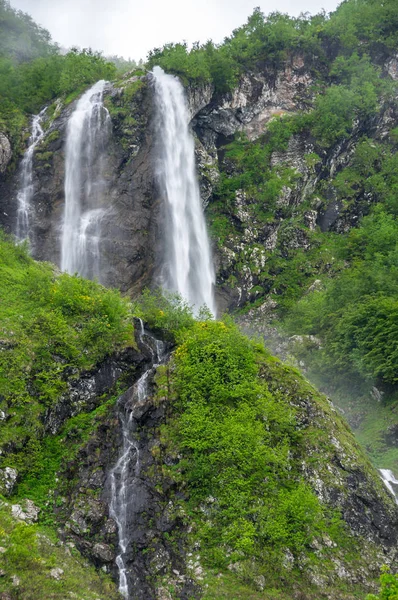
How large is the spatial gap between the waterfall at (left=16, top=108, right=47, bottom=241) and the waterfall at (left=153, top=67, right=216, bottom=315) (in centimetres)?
979

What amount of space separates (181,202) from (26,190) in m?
11.8

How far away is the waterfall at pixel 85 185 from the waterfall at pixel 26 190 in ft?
8.56

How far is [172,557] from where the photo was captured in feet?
41.4

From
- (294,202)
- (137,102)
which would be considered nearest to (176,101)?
(137,102)

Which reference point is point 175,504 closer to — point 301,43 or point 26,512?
point 26,512

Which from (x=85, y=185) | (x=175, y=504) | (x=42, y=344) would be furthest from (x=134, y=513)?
(x=85, y=185)

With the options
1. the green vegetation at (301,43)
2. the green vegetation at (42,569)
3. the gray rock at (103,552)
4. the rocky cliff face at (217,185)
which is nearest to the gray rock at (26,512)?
the green vegetation at (42,569)

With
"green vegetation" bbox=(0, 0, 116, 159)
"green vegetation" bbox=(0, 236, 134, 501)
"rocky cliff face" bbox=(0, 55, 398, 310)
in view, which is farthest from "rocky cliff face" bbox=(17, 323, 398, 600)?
"green vegetation" bbox=(0, 0, 116, 159)

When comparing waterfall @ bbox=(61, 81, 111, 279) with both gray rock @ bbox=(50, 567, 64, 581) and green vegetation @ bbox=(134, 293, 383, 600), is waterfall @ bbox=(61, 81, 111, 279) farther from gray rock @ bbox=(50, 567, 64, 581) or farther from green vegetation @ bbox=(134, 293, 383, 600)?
gray rock @ bbox=(50, 567, 64, 581)

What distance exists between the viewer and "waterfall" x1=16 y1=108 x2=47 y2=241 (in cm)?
3221

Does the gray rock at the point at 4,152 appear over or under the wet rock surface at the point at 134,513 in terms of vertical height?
over

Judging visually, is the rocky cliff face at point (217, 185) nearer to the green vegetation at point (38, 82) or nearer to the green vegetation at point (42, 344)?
the green vegetation at point (38, 82)

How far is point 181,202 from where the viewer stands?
3631 cm

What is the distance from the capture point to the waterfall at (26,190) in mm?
32213
